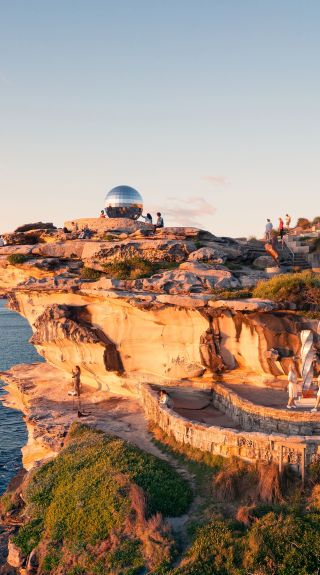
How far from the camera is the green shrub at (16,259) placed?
29875 mm

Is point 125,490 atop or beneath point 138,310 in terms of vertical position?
beneath

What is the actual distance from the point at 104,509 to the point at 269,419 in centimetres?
705

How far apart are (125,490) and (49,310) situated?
47.4 ft

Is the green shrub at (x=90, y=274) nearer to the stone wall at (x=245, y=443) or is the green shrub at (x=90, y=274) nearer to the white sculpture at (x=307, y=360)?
the stone wall at (x=245, y=443)

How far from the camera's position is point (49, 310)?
27906 millimetres

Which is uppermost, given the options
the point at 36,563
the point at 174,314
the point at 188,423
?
the point at 174,314

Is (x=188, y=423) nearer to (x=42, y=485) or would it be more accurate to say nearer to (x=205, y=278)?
(x=42, y=485)

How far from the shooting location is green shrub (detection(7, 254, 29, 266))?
29875mm

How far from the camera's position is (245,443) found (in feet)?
53.5

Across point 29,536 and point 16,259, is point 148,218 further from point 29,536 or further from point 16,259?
point 29,536

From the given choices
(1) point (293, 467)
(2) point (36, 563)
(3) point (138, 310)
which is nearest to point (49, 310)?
(3) point (138, 310)

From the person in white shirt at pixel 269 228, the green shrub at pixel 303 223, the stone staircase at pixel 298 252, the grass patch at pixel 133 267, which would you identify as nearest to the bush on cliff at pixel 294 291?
the grass patch at pixel 133 267

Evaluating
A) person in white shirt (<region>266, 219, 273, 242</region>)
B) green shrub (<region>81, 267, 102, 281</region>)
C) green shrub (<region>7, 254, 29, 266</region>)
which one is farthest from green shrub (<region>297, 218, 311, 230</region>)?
green shrub (<region>7, 254, 29, 266</region>)

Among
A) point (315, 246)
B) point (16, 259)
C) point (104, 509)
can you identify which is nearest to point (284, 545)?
point (104, 509)
